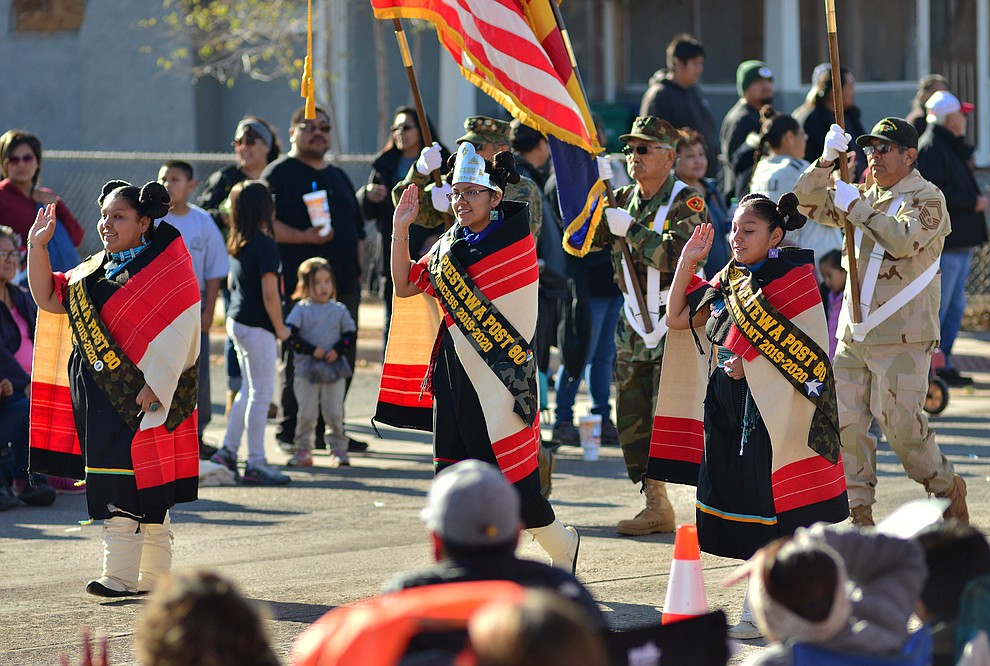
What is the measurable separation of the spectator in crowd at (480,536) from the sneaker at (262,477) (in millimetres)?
6168

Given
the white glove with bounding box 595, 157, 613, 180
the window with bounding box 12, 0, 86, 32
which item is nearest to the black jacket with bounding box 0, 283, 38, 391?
the white glove with bounding box 595, 157, 613, 180

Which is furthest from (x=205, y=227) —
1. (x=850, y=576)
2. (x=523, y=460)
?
(x=850, y=576)

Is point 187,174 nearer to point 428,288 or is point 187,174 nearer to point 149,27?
point 428,288

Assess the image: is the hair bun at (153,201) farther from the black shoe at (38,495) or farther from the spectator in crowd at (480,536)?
the spectator in crowd at (480,536)

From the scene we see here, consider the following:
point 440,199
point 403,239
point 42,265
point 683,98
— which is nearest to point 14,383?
point 42,265

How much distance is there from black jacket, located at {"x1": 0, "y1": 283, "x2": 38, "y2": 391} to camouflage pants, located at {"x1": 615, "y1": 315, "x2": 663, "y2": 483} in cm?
341

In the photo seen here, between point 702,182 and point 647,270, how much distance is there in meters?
1.79

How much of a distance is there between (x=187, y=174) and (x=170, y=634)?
7.52 m

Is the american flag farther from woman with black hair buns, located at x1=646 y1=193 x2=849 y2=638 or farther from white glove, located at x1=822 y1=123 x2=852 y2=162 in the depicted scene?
woman with black hair buns, located at x1=646 y1=193 x2=849 y2=638

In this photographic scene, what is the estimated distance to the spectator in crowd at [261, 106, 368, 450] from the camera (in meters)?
11.3

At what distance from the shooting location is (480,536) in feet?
12.2

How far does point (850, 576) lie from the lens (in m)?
4.18

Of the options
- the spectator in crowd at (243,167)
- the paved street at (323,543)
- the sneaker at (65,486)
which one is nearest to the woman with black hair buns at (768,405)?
the paved street at (323,543)

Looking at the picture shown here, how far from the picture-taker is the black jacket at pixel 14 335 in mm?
9406
